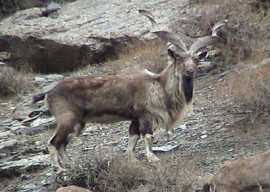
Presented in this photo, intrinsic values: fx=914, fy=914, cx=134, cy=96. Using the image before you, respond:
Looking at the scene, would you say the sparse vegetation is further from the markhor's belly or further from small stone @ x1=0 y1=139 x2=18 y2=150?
the markhor's belly

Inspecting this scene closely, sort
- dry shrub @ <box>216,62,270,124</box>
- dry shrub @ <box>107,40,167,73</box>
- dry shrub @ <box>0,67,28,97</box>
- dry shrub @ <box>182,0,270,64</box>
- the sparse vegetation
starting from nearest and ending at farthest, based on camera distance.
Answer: dry shrub @ <box>216,62,270,124</box> < dry shrub @ <box>182,0,270,64</box> < dry shrub @ <box>107,40,167,73</box> < dry shrub @ <box>0,67,28,97</box> < the sparse vegetation

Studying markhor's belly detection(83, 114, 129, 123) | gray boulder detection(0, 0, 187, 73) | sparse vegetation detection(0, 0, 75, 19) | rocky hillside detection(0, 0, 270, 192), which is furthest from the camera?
sparse vegetation detection(0, 0, 75, 19)

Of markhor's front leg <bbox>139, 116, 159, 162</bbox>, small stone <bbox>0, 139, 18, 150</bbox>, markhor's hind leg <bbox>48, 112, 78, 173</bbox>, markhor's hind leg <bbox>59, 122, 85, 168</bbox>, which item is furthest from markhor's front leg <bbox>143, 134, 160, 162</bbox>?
small stone <bbox>0, 139, 18, 150</bbox>

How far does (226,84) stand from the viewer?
16.5m

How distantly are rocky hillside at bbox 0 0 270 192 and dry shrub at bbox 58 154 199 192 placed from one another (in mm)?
15

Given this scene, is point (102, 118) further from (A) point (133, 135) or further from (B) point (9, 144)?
(B) point (9, 144)

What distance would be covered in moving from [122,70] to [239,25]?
253 centimetres

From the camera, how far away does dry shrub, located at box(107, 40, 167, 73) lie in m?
17.9

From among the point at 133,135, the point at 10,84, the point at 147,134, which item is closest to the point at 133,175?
the point at 147,134

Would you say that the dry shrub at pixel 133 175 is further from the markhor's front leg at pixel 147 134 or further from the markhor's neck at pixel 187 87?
the markhor's neck at pixel 187 87

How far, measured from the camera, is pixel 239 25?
1791cm

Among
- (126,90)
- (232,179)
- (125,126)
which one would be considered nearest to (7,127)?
(125,126)

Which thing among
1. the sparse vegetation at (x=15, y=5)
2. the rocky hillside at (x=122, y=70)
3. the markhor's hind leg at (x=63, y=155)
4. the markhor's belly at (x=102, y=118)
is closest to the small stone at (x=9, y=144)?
the rocky hillside at (x=122, y=70)

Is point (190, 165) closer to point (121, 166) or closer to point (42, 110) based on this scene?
point (121, 166)
